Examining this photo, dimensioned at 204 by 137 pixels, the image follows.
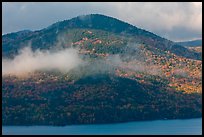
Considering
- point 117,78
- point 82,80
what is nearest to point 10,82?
point 82,80

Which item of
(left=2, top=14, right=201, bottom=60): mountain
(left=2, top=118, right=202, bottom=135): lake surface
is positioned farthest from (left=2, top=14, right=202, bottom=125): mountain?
(left=2, top=118, right=202, bottom=135): lake surface

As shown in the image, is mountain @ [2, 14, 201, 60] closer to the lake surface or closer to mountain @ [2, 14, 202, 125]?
mountain @ [2, 14, 202, 125]

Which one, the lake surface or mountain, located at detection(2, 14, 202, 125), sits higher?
Answer: mountain, located at detection(2, 14, 202, 125)

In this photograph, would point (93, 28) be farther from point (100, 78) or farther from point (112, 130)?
point (112, 130)

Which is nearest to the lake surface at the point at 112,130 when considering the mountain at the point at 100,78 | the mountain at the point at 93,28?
the mountain at the point at 100,78

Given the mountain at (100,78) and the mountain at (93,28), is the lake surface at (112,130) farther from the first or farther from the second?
the mountain at (93,28)

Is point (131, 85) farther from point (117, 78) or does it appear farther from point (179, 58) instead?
point (179, 58)

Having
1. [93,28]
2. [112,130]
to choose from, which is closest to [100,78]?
[112,130]

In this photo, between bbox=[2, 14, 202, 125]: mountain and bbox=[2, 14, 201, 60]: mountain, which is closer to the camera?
bbox=[2, 14, 202, 125]: mountain
